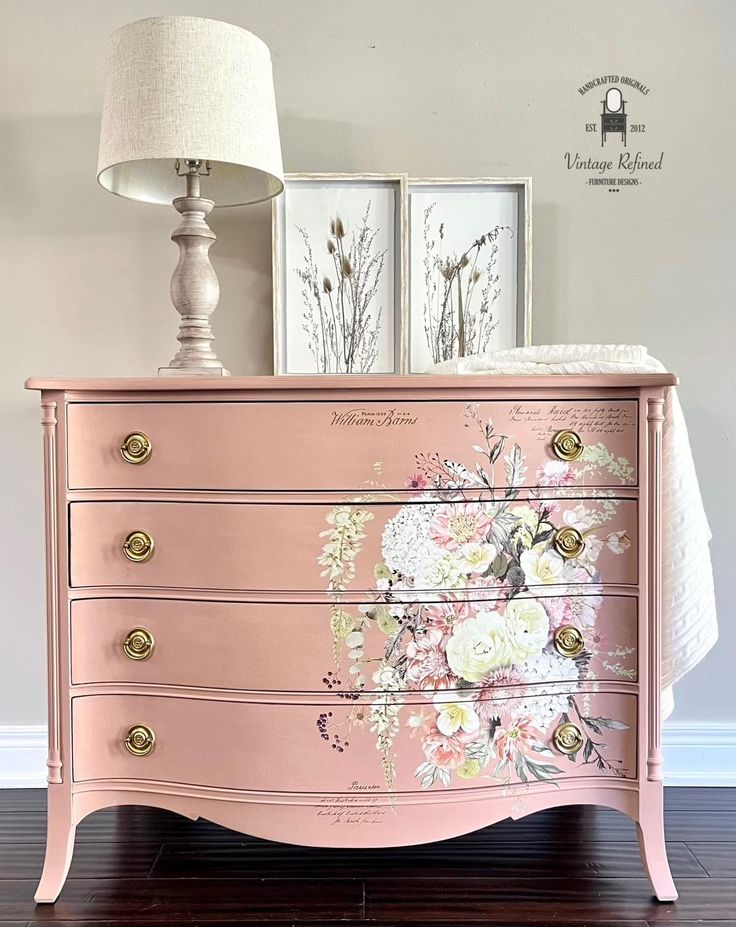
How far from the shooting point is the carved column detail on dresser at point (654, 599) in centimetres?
119

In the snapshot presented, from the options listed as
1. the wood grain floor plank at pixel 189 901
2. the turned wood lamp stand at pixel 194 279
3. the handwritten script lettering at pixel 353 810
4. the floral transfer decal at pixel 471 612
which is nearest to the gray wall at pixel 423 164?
the turned wood lamp stand at pixel 194 279

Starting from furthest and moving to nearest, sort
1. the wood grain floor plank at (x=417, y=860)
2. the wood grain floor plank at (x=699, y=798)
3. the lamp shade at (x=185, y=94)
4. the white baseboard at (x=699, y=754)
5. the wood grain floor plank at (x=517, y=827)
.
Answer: the white baseboard at (x=699, y=754) < the wood grain floor plank at (x=699, y=798) < the wood grain floor plank at (x=517, y=827) < the wood grain floor plank at (x=417, y=860) < the lamp shade at (x=185, y=94)

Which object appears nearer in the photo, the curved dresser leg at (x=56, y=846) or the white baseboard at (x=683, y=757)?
the curved dresser leg at (x=56, y=846)

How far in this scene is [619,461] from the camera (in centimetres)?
119

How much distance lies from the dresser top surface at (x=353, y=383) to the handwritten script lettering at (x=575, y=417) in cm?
3

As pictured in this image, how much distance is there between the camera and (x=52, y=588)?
121 cm

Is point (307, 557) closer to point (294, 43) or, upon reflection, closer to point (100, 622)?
point (100, 622)

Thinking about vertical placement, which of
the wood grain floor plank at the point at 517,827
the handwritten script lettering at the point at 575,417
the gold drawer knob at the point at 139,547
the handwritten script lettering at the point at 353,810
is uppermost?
the handwritten script lettering at the point at 575,417

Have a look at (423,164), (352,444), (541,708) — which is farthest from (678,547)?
(423,164)

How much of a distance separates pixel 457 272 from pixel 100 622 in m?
1.09

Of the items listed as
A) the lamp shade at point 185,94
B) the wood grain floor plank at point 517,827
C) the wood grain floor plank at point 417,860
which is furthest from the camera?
the wood grain floor plank at point 517,827

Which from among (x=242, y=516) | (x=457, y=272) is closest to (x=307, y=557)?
(x=242, y=516)

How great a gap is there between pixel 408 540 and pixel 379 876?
0.69 meters

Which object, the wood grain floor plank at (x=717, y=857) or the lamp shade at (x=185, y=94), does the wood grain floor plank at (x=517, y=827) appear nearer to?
the wood grain floor plank at (x=717, y=857)
